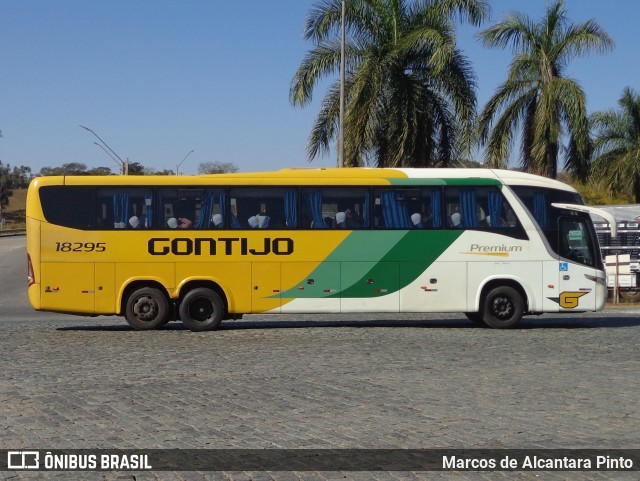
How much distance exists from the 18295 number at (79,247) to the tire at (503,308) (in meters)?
7.79

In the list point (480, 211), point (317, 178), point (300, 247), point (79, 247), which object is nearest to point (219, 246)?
point (300, 247)

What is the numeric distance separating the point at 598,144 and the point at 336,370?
37.2m

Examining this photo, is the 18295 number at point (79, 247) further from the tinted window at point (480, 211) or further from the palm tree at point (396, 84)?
the palm tree at point (396, 84)

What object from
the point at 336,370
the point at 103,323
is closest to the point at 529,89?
the point at 103,323

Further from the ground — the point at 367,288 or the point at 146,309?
the point at 367,288

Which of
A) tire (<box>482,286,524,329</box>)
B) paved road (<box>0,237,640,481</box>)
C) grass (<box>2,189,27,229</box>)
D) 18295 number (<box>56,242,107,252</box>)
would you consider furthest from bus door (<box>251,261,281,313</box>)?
grass (<box>2,189,27,229</box>)

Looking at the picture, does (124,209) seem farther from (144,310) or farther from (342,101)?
(342,101)

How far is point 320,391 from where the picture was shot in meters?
12.1

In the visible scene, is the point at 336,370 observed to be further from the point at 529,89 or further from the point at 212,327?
the point at 529,89

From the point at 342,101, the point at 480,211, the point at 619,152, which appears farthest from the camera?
the point at 619,152

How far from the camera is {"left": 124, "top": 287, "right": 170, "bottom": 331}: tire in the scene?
20.3 m

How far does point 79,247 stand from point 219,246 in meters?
2.72

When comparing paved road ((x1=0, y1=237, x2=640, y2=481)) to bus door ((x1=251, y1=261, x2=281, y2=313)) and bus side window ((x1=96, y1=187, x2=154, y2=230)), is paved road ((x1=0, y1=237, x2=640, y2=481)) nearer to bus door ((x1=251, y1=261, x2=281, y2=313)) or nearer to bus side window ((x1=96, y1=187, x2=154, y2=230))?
bus door ((x1=251, y1=261, x2=281, y2=313))

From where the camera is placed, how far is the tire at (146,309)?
20.3 meters
